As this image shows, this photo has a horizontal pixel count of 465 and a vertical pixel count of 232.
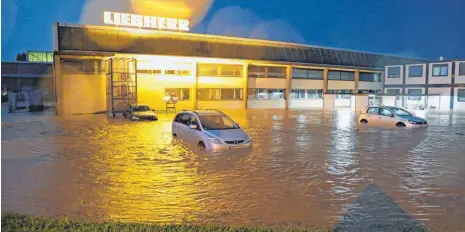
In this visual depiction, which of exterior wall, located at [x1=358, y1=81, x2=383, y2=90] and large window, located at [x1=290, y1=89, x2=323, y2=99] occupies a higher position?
exterior wall, located at [x1=358, y1=81, x2=383, y2=90]

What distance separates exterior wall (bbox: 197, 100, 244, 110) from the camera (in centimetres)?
4655

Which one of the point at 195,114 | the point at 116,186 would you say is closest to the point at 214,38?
the point at 195,114

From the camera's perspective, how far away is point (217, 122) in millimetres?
15594

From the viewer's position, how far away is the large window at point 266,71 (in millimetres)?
51128

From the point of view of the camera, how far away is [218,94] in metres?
48.2

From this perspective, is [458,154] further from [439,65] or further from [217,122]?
[439,65]

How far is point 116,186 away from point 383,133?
54.1 feet

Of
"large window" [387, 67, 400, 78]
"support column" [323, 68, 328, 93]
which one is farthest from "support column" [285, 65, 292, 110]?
"large window" [387, 67, 400, 78]

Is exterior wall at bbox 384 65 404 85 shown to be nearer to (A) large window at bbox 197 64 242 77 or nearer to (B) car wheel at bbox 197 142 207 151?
(A) large window at bbox 197 64 242 77

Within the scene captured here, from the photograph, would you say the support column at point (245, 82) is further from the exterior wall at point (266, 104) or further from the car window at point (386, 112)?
the car window at point (386, 112)

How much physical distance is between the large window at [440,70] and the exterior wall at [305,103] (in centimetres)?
1683

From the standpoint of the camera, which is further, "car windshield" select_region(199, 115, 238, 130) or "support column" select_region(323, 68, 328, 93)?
"support column" select_region(323, 68, 328, 93)

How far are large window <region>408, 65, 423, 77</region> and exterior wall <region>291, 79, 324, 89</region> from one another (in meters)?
14.8

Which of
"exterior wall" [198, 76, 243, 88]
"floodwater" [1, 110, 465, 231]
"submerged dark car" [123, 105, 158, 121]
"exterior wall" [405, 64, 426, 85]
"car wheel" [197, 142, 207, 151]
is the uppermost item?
"exterior wall" [405, 64, 426, 85]
